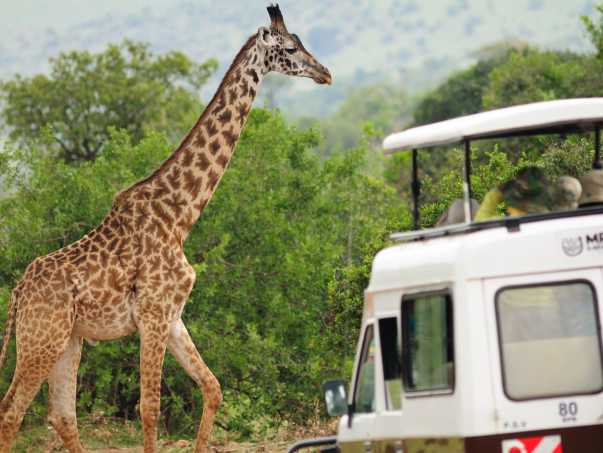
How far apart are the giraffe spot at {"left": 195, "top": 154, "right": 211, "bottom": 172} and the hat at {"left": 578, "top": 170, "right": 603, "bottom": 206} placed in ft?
14.0

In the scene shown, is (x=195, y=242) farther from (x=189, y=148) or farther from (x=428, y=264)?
(x=428, y=264)

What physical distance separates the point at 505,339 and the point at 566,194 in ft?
5.09

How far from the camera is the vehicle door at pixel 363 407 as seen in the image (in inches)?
199

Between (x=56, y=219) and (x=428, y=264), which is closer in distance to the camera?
(x=428, y=264)

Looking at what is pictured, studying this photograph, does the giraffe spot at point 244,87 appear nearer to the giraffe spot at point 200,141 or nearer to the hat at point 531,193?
the giraffe spot at point 200,141

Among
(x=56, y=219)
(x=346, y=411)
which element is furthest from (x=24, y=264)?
(x=346, y=411)

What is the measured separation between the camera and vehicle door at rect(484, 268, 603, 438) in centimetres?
421

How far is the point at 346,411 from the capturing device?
5184 millimetres

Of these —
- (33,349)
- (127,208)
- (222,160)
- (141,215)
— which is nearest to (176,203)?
(141,215)

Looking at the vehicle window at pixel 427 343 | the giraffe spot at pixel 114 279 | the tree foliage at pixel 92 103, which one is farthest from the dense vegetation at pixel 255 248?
the tree foliage at pixel 92 103

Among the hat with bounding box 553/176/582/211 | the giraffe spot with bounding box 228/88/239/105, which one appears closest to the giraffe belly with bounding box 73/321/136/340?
the giraffe spot with bounding box 228/88/239/105

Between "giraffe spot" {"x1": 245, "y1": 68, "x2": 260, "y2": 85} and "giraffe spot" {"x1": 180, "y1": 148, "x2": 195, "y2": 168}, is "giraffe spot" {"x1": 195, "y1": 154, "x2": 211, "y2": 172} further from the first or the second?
"giraffe spot" {"x1": 245, "y1": 68, "x2": 260, "y2": 85}

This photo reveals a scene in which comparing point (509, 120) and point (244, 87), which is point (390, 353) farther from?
point (244, 87)

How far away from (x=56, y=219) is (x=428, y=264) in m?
9.23
